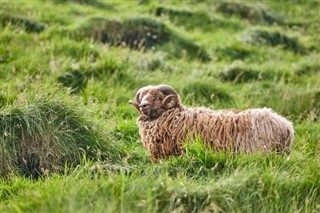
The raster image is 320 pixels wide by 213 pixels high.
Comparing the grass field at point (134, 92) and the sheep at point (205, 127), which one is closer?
the grass field at point (134, 92)

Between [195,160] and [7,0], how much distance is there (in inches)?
358

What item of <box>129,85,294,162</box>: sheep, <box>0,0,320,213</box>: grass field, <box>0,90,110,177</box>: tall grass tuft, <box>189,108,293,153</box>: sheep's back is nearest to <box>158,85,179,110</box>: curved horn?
<box>129,85,294,162</box>: sheep

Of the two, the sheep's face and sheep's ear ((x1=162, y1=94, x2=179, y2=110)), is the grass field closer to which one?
the sheep's face

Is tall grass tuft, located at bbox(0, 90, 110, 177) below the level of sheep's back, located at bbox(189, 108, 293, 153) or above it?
below

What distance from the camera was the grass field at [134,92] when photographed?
202 inches

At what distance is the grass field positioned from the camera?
5.14 m

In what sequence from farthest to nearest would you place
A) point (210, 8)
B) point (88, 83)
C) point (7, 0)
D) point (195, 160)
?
point (210, 8)
point (7, 0)
point (88, 83)
point (195, 160)

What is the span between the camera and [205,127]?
6.71m

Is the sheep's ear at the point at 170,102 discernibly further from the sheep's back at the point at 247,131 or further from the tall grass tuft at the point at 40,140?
the tall grass tuft at the point at 40,140

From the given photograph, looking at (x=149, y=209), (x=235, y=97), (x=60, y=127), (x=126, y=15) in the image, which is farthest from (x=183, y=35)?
(x=149, y=209)

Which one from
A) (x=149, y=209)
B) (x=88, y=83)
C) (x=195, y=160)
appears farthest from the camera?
(x=88, y=83)

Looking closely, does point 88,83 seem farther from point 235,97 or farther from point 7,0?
point 7,0

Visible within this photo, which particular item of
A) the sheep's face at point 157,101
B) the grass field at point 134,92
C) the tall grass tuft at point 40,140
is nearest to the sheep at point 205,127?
the sheep's face at point 157,101

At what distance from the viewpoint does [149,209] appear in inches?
183
